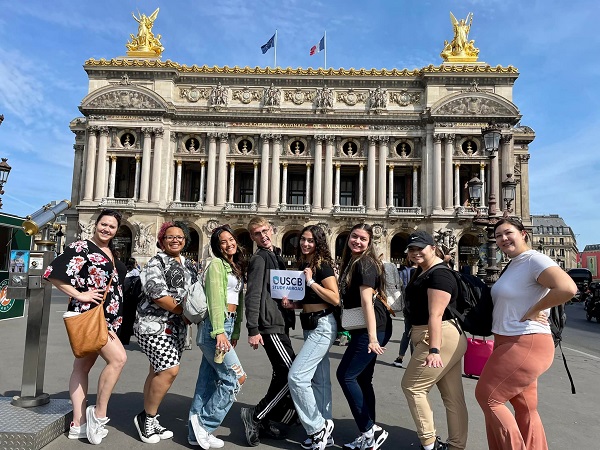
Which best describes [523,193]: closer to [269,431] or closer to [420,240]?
[420,240]

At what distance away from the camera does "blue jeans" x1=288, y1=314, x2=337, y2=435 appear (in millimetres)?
4164

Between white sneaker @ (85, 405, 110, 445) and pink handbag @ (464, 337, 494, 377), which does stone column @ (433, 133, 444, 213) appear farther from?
white sneaker @ (85, 405, 110, 445)

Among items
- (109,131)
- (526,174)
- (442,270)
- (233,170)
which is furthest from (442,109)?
(442,270)

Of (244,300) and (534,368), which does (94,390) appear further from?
(534,368)

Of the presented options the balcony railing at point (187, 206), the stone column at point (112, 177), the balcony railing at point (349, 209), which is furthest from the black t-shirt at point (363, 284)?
the stone column at point (112, 177)

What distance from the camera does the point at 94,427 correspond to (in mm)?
4281

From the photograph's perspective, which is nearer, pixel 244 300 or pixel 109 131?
pixel 244 300

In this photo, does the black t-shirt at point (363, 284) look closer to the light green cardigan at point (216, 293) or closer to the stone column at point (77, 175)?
the light green cardigan at point (216, 293)

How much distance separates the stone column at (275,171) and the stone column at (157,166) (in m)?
8.93

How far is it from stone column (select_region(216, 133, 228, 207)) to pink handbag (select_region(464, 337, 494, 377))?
29.1 metres

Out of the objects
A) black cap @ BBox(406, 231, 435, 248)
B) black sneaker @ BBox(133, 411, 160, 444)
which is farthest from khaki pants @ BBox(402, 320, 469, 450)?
black sneaker @ BBox(133, 411, 160, 444)

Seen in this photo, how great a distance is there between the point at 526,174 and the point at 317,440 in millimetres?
42171

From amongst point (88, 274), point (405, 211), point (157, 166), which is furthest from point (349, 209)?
point (88, 274)

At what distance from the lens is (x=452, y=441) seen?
3938 mm
